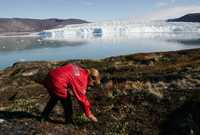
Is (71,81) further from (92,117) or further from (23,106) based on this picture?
(23,106)

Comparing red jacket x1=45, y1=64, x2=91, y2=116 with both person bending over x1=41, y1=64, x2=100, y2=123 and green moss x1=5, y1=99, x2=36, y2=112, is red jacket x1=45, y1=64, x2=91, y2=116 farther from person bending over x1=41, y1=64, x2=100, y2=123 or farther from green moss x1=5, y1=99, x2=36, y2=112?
green moss x1=5, y1=99, x2=36, y2=112

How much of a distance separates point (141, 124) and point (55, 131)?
9.36 ft

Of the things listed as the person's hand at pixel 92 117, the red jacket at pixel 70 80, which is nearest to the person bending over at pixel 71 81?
the red jacket at pixel 70 80

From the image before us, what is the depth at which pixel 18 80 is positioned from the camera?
26953mm

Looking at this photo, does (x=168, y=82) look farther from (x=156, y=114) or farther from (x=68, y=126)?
(x=68, y=126)

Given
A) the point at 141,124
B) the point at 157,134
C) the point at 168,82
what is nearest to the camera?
the point at 157,134

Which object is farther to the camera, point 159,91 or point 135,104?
point 159,91

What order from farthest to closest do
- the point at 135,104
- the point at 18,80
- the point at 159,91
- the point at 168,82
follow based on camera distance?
1. the point at 18,80
2. the point at 168,82
3. the point at 159,91
4. the point at 135,104

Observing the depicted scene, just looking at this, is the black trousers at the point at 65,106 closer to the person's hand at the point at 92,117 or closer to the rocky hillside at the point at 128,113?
the rocky hillside at the point at 128,113

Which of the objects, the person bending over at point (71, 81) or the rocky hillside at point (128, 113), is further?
the rocky hillside at point (128, 113)

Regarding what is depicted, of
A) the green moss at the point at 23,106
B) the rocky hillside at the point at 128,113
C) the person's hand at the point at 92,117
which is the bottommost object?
the green moss at the point at 23,106

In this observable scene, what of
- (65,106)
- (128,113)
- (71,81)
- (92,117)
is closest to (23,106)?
(65,106)

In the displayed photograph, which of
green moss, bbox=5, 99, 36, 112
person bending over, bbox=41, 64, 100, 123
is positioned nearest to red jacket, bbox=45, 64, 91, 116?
person bending over, bbox=41, 64, 100, 123

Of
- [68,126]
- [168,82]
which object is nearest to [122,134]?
[68,126]
